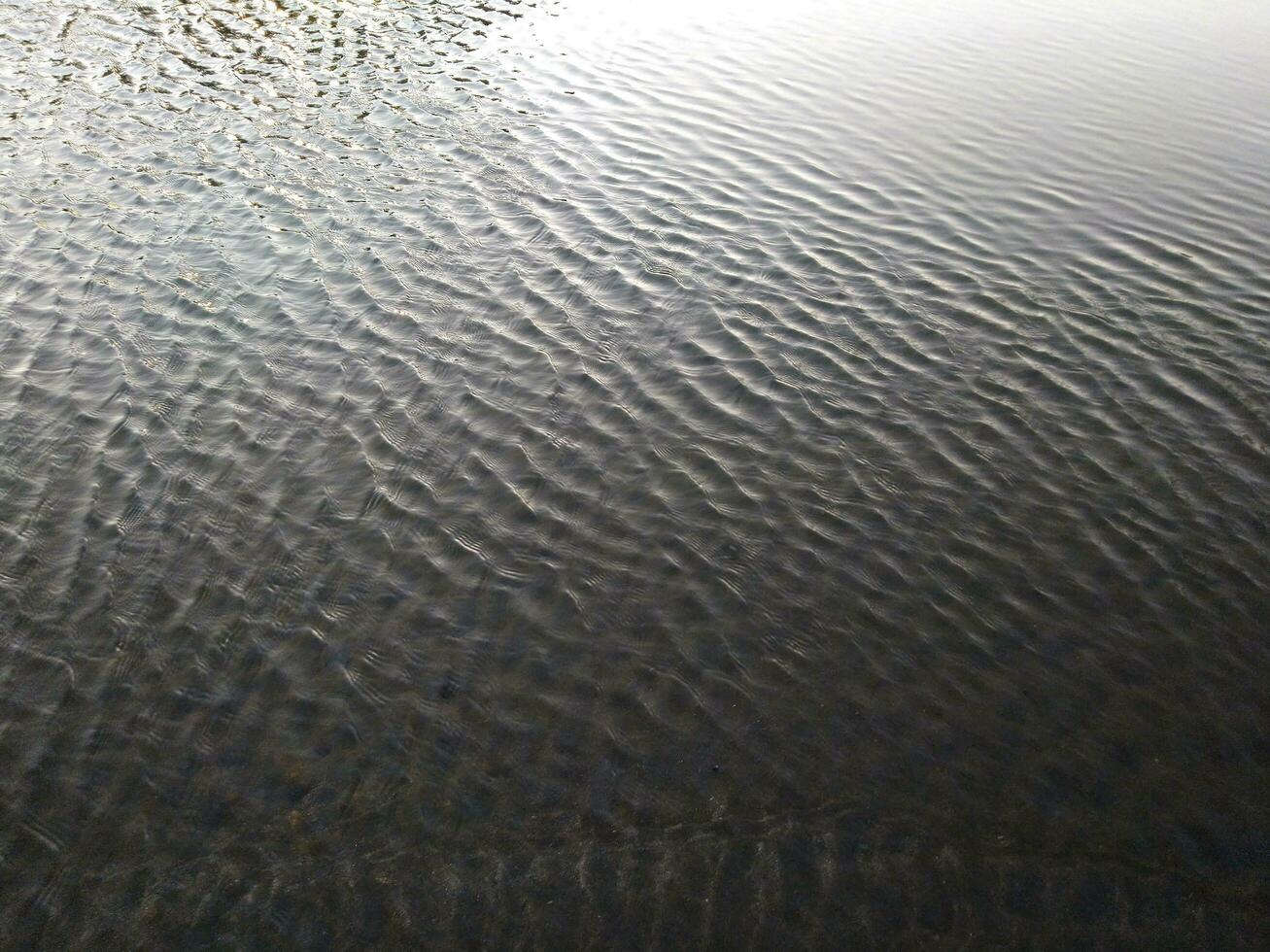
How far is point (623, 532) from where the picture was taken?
40.7 feet

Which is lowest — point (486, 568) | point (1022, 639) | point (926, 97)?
point (486, 568)

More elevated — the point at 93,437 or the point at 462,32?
the point at 462,32

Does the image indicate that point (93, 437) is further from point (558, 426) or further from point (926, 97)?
point (926, 97)

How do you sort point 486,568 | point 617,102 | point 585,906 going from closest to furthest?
1. point 585,906
2. point 486,568
3. point 617,102

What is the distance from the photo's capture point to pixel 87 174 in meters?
20.3

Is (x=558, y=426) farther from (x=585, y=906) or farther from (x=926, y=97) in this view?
(x=926, y=97)

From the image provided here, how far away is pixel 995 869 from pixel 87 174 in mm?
20765

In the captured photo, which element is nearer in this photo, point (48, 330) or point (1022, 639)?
point (1022, 639)

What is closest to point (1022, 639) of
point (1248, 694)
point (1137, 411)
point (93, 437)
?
point (1248, 694)

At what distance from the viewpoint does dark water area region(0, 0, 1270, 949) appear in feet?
29.0

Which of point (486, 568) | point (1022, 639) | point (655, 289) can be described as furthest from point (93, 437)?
point (1022, 639)

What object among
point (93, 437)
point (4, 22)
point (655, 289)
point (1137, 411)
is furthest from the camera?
point (4, 22)

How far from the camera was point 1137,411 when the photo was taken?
47.6 ft

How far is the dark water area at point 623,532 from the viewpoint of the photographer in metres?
8.84
